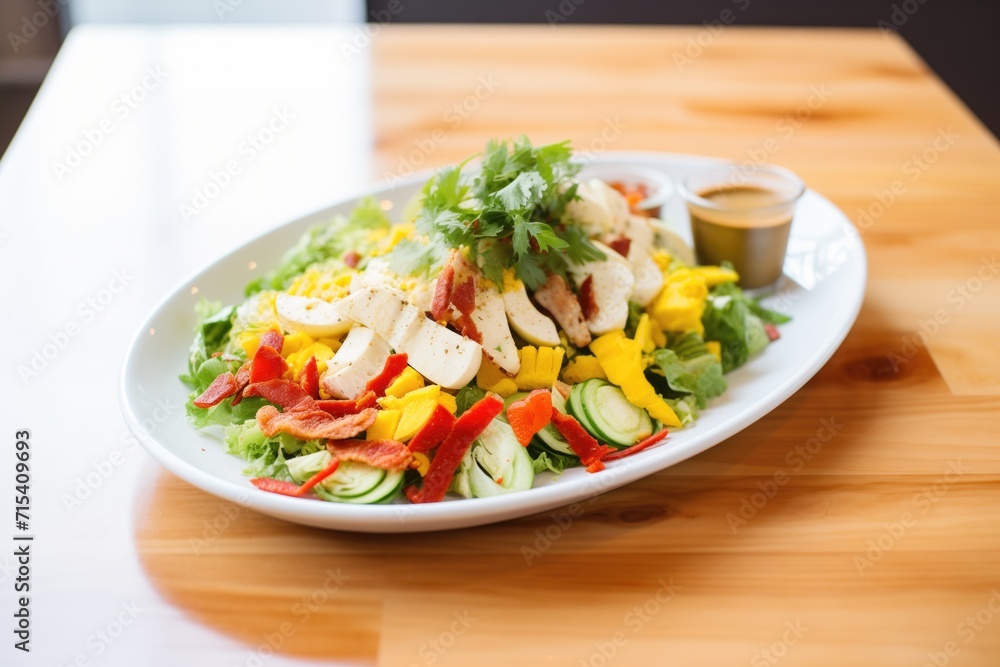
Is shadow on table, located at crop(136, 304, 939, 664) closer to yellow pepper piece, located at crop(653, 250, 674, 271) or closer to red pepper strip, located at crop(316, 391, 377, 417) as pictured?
red pepper strip, located at crop(316, 391, 377, 417)

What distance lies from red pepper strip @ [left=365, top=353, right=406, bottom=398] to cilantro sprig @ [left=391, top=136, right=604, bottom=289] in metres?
0.33

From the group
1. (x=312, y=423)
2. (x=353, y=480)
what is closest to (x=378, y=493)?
(x=353, y=480)

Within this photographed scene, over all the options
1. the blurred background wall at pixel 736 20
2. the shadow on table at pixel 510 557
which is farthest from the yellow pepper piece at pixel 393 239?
the blurred background wall at pixel 736 20

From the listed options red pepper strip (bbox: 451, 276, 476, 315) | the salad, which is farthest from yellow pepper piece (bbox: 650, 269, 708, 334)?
red pepper strip (bbox: 451, 276, 476, 315)

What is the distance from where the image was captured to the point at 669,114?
496 cm

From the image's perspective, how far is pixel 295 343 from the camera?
272 cm

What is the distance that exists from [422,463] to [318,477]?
0.81 feet

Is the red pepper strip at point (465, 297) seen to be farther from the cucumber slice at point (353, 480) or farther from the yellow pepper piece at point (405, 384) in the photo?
the cucumber slice at point (353, 480)

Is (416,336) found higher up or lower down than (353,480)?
higher up

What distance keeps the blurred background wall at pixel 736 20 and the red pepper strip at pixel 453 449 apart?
17.6ft

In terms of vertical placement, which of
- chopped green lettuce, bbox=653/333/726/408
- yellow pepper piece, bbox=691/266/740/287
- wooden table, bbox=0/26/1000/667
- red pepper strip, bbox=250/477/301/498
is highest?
red pepper strip, bbox=250/477/301/498

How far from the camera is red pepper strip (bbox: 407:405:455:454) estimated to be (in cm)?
231

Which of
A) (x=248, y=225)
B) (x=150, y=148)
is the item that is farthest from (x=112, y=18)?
(x=248, y=225)

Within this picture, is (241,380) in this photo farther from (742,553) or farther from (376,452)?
(742,553)
